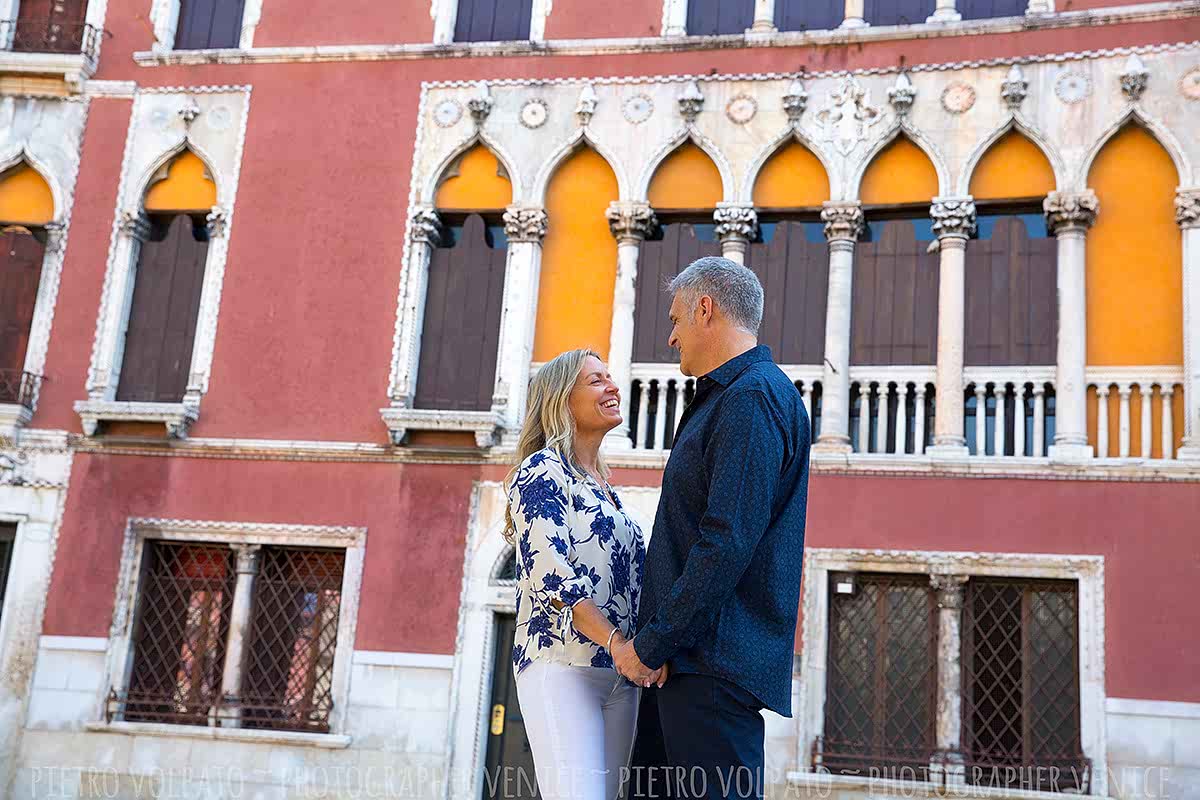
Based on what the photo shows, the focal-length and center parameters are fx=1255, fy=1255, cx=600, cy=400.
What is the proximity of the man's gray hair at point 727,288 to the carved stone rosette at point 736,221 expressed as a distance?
7.74 meters

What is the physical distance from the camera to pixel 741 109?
39.1 ft

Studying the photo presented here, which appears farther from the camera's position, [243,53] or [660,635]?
[243,53]

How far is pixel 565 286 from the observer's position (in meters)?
12.1

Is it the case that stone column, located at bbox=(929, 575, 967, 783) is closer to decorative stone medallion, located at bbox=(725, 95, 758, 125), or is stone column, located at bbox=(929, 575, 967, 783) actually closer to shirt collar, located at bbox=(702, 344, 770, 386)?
decorative stone medallion, located at bbox=(725, 95, 758, 125)

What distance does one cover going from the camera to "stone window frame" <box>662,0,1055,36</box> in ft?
37.3

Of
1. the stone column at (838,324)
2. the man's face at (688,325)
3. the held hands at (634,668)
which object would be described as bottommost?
the held hands at (634,668)

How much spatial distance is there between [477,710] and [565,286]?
13.2 ft

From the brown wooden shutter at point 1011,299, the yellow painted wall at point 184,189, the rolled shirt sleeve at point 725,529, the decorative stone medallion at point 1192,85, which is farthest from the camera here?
the yellow painted wall at point 184,189

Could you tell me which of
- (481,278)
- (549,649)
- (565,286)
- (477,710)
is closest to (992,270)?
(565,286)

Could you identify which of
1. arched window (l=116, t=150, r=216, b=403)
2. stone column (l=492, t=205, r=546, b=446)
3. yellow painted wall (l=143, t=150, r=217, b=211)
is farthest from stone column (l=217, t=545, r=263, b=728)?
yellow painted wall (l=143, t=150, r=217, b=211)

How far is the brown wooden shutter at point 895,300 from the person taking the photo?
36.9 ft

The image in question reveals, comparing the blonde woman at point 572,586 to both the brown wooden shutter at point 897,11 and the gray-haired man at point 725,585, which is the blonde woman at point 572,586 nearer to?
the gray-haired man at point 725,585

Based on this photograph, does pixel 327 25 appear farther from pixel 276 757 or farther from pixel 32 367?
pixel 276 757

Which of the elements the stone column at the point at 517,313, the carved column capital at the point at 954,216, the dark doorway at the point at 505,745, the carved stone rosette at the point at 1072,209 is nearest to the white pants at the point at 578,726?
the dark doorway at the point at 505,745
